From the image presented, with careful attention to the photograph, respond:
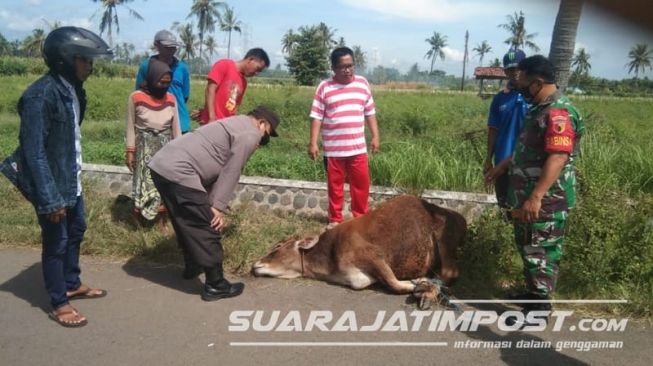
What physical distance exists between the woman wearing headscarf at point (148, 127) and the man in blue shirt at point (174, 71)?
0.68 feet

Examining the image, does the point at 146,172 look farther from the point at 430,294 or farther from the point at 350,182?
the point at 430,294

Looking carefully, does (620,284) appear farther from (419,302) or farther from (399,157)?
(399,157)

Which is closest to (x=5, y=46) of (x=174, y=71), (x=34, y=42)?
(x=34, y=42)

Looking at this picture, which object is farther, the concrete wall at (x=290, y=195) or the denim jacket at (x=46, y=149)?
the concrete wall at (x=290, y=195)

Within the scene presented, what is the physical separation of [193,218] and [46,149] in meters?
1.11

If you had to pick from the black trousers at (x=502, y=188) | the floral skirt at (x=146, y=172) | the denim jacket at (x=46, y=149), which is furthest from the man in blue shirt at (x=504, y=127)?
the denim jacket at (x=46, y=149)

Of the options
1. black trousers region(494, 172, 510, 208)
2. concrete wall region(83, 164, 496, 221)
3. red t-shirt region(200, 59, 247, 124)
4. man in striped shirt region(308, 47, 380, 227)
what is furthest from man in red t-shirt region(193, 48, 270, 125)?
black trousers region(494, 172, 510, 208)

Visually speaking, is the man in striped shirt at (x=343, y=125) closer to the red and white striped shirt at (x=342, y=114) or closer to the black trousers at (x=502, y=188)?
the red and white striped shirt at (x=342, y=114)

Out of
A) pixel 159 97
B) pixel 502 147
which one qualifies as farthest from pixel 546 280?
pixel 159 97

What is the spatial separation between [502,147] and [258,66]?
2541 mm

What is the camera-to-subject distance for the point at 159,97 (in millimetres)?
5219

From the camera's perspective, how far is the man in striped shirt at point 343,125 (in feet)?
17.8

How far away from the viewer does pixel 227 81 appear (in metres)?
5.57

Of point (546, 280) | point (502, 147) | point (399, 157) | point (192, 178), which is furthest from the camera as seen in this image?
point (399, 157)
